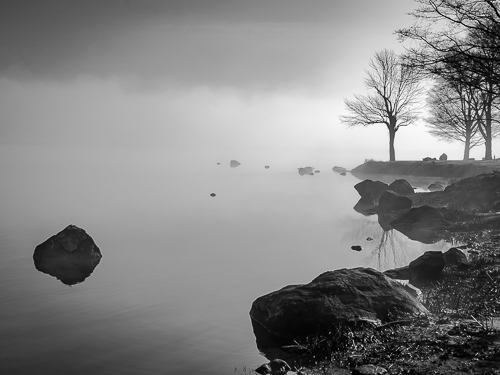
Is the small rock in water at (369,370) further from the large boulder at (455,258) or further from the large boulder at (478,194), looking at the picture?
the large boulder at (478,194)

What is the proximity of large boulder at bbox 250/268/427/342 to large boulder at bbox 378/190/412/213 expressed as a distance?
54.4ft

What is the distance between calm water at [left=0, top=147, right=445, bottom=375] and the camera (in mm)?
7699

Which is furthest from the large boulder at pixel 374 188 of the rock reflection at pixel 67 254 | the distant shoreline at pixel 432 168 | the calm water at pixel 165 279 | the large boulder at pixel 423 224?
the rock reflection at pixel 67 254

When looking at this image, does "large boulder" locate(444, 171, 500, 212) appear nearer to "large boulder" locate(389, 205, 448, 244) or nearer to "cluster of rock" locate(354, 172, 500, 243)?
"cluster of rock" locate(354, 172, 500, 243)

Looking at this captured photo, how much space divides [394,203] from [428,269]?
14.2m

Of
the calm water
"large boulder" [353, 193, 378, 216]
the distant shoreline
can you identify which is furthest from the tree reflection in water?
the distant shoreline

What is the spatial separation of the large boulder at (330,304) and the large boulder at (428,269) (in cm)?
252

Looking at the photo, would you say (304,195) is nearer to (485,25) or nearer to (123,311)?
(485,25)

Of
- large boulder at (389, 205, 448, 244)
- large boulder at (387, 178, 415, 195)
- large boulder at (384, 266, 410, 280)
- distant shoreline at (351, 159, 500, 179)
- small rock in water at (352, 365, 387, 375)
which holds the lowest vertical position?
small rock in water at (352, 365, 387, 375)

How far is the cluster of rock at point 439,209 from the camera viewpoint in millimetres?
17844

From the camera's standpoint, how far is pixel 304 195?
37469 mm

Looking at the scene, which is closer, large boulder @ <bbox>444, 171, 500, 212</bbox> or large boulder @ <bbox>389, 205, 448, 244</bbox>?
large boulder @ <bbox>389, 205, 448, 244</bbox>

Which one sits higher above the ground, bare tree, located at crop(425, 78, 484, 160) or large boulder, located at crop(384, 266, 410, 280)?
bare tree, located at crop(425, 78, 484, 160)

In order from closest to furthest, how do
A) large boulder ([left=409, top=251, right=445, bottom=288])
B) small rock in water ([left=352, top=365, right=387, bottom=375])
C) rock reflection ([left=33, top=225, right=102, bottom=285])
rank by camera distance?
small rock in water ([left=352, top=365, right=387, bottom=375])
large boulder ([left=409, top=251, right=445, bottom=288])
rock reflection ([left=33, top=225, right=102, bottom=285])
